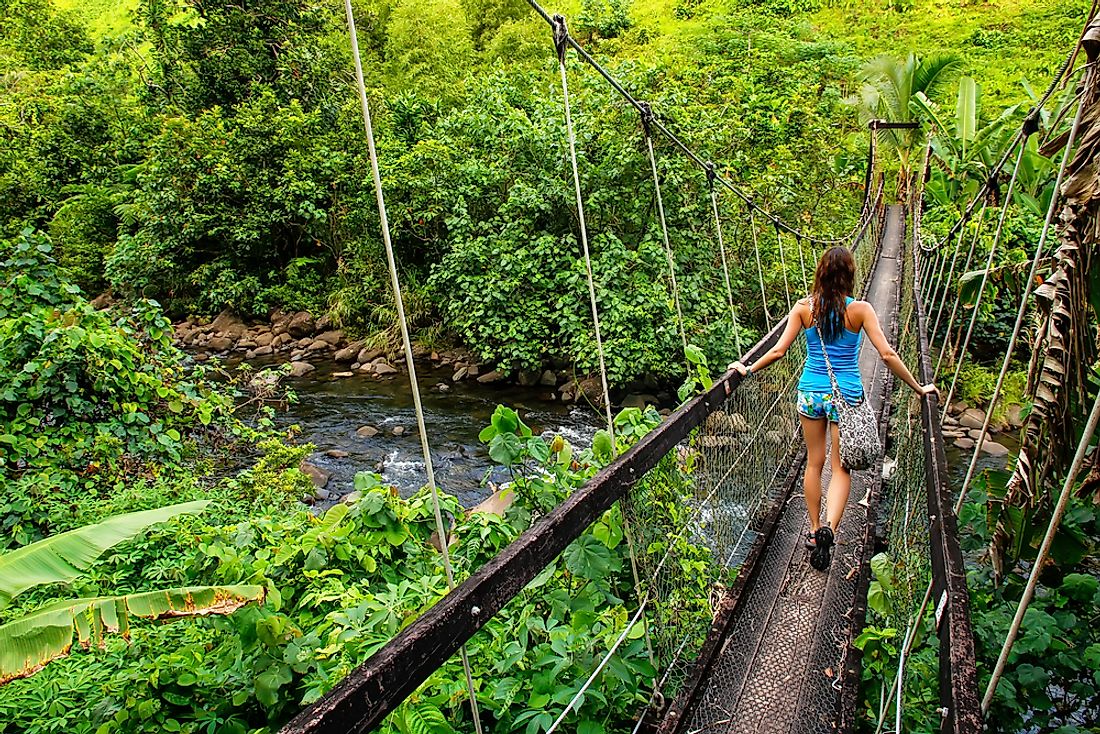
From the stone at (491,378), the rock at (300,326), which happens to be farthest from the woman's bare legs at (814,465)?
the rock at (300,326)

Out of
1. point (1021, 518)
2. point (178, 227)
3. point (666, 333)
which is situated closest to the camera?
→ point (1021, 518)

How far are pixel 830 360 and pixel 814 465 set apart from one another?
0.35m

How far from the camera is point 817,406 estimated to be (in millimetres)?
1920

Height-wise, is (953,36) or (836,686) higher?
(953,36)

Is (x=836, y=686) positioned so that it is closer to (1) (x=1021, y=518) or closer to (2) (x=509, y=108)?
(1) (x=1021, y=518)

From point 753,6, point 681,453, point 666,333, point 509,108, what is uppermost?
point 753,6

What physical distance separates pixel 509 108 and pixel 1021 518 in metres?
7.69

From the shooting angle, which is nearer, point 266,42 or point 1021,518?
point 1021,518

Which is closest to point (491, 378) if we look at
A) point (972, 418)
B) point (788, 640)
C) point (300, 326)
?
point (300, 326)

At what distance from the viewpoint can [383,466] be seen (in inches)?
220

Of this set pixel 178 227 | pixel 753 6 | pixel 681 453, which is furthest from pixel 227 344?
pixel 753 6

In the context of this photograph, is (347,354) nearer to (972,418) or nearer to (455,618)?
(972,418)

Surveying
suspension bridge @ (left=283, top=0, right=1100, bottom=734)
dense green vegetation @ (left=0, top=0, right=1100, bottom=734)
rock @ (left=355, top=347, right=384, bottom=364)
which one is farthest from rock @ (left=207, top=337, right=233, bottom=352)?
suspension bridge @ (left=283, top=0, right=1100, bottom=734)

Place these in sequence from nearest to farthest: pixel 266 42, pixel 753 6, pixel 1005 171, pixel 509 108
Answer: pixel 1005 171 → pixel 509 108 → pixel 266 42 → pixel 753 6
